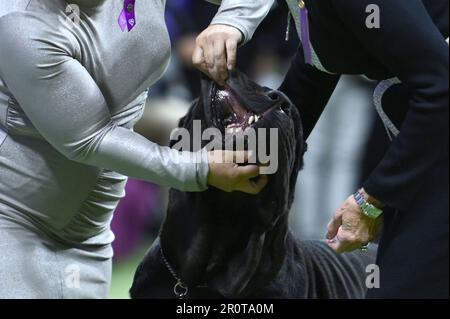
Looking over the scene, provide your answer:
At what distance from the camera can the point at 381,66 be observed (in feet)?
5.78

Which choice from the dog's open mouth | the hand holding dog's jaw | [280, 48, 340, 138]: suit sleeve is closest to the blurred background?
[280, 48, 340, 138]: suit sleeve

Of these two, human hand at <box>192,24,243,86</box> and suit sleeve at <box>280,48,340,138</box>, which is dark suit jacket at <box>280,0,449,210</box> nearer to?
human hand at <box>192,24,243,86</box>

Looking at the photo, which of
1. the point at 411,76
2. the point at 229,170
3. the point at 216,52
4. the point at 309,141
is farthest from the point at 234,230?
the point at 309,141

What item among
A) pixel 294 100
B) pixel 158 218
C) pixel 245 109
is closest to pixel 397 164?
pixel 245 109

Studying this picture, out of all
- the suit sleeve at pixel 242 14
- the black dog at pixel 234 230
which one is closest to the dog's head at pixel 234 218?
the black dog at pixel 234 230

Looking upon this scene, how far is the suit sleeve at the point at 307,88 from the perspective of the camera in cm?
207

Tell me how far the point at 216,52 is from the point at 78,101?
0.28 m

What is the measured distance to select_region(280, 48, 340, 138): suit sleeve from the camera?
2070mm

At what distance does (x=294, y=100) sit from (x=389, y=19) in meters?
0.53

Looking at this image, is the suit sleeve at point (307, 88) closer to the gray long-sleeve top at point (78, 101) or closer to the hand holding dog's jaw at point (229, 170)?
the gray long-sleeve top at point (78, 101)

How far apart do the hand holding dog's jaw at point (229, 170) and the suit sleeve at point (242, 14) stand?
0.87 feet
